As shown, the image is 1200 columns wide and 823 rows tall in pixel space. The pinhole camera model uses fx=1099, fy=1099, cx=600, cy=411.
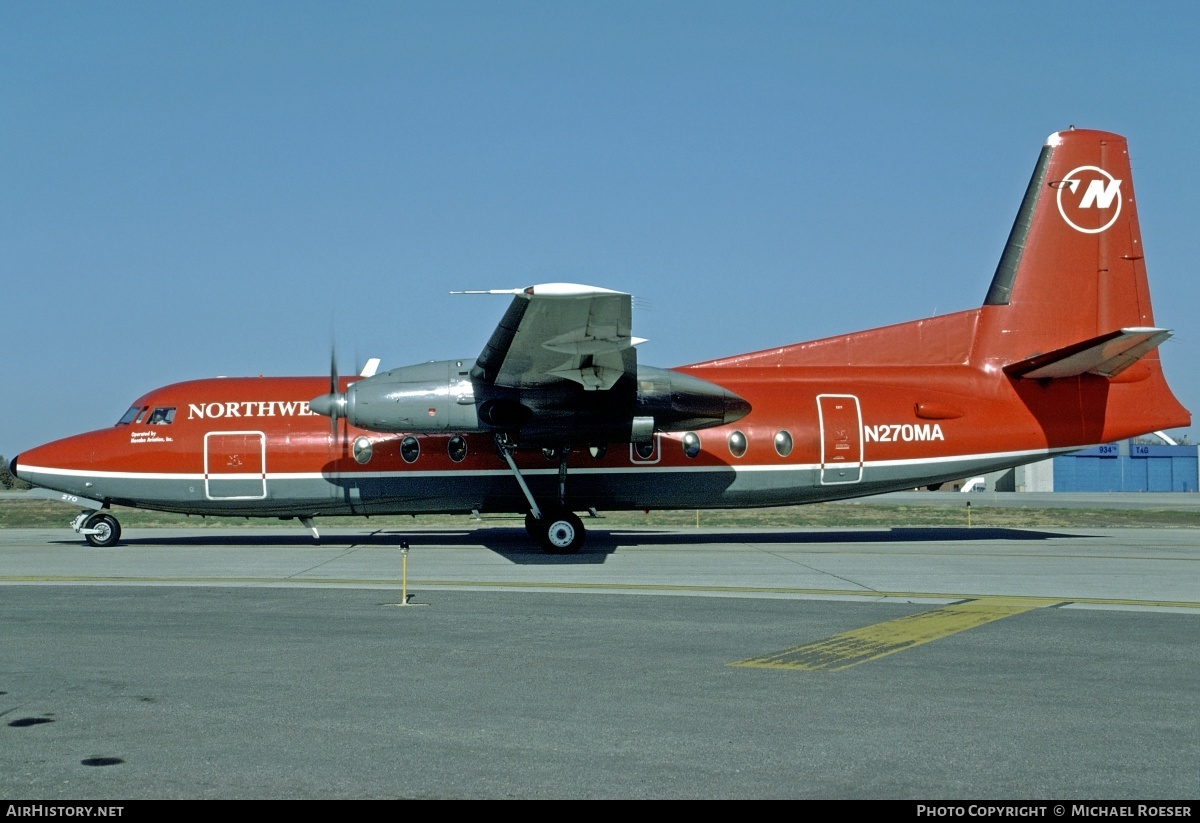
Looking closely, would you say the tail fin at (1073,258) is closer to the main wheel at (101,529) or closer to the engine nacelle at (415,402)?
the engine nacelle at (415,402)

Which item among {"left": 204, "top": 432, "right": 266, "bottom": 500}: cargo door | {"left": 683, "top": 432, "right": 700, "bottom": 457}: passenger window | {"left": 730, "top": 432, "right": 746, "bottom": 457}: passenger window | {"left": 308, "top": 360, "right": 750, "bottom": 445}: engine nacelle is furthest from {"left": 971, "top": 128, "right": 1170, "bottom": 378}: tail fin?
{"left": 204, "top": 432, "right": 266, "bottom": 500}: cargo door

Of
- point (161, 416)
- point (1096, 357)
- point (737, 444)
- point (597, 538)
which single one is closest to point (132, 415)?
point (161, 416)

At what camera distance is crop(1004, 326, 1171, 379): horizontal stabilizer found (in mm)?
20812

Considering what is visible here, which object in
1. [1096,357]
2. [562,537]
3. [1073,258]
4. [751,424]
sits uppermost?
[1073,258]

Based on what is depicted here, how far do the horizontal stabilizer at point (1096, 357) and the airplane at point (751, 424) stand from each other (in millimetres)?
61

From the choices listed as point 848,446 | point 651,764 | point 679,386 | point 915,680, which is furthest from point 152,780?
point 848,446

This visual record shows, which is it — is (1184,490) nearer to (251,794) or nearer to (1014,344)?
(1014,344)

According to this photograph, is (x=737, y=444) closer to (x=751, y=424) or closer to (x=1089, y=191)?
(x=751, y=424)

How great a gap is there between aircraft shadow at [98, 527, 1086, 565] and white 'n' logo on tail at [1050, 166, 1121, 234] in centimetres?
759

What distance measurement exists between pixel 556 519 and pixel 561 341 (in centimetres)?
506

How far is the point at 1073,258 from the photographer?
80.1 ft

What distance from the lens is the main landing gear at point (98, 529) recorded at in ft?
77.4

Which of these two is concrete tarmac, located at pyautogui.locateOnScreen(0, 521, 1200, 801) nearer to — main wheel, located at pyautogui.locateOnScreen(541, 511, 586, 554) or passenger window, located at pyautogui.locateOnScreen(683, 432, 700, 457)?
main wheel, located at pyautogui.locateOnScreen(541, 511, 586, 554)
